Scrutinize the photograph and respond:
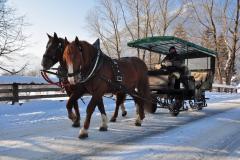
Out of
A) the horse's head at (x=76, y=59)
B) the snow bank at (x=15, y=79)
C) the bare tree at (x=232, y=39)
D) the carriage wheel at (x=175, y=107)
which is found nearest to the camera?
the horse's head at (x=76, y=59)

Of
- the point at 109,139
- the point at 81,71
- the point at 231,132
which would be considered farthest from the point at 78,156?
the point at 231,132

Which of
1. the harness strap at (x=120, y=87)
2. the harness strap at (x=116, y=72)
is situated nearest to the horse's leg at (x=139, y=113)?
the harness strap at (x=120, y=87)

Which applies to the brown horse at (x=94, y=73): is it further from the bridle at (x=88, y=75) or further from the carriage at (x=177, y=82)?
the carriage at (x=177, y=82)

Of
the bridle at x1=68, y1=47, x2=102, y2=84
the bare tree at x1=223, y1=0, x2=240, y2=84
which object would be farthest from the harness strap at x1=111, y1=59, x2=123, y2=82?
the bare tree at x1=223, y1=0, x2=240, y2=84

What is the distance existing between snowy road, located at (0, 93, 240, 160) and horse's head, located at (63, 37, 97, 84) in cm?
125

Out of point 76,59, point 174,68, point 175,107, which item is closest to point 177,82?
point 174,68

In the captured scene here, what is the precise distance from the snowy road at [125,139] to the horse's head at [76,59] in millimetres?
1249

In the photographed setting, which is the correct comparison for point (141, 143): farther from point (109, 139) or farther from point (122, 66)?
point (122, 66)

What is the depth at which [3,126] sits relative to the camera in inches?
353

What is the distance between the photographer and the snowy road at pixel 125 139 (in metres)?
6.13

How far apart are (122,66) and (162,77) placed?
10.1ft

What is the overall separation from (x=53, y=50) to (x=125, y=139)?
266cm

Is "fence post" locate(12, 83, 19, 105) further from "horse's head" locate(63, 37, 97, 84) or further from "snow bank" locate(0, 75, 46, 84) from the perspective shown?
"horse's head" locate(63, 37, 97, 84)

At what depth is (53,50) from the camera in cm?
842
